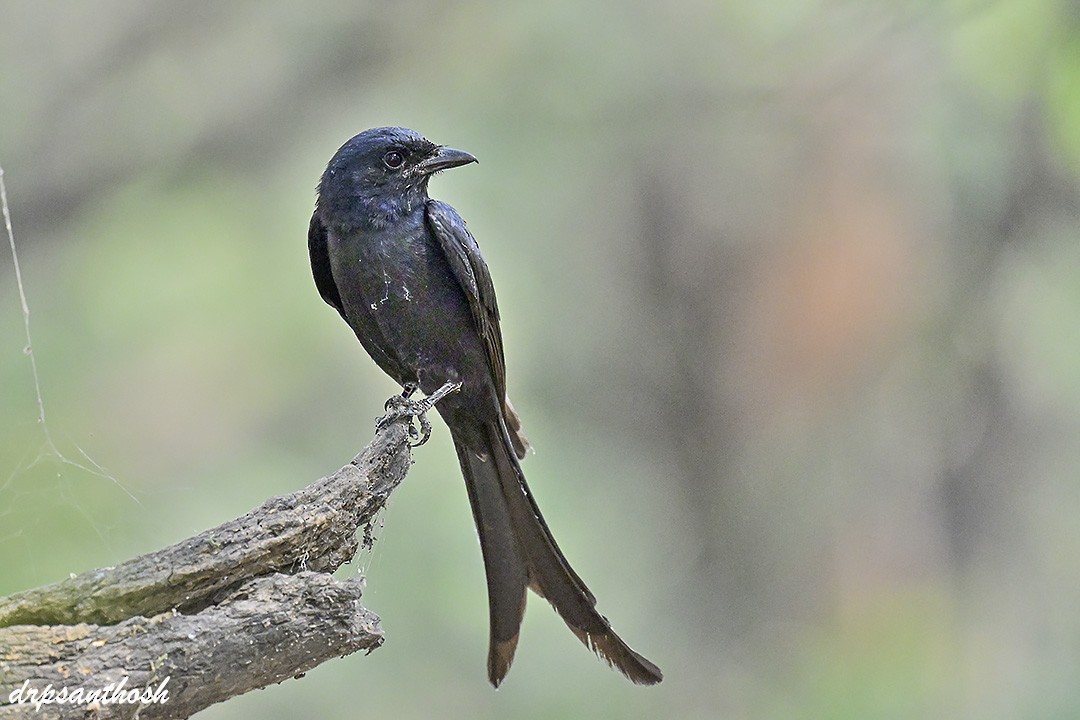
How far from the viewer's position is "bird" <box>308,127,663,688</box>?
314 cm

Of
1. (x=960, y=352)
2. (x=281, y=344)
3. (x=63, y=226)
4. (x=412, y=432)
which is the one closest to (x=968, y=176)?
(x=960, y=352)

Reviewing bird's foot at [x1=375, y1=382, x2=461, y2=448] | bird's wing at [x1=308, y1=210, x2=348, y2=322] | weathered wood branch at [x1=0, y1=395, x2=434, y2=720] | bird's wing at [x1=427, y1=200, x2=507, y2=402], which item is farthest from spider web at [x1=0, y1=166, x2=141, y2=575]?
bird's wing at [x1=427, y1=200, x2=507, y2=402]

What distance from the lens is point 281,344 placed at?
5.70m

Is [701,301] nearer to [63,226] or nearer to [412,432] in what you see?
[63,226]

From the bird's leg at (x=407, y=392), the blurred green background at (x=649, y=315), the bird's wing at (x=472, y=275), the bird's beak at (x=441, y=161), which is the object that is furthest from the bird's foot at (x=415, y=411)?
the blurred green background at (x=649, y=315)

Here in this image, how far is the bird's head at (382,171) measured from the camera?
325 cm

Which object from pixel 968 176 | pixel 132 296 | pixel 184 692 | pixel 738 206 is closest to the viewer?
pixel 184 692

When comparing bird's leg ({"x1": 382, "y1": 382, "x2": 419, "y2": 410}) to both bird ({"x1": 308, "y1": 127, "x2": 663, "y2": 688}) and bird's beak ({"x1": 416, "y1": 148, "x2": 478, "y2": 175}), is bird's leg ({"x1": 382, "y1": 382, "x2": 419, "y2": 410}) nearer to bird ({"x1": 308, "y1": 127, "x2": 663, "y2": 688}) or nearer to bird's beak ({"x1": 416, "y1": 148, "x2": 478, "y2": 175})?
bird ({"x1": 308, "y1": 127, "x2": 663, "y2": 688})

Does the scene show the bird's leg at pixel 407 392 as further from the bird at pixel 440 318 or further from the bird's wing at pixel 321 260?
the bird's wing at pixel 321 260

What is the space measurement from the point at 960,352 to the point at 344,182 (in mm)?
4131

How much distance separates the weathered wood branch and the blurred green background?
2263mm

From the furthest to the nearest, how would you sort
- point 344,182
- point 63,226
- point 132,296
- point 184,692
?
1. point 132,296
2. point 63,226
3. point 344,182
4. point 184,692

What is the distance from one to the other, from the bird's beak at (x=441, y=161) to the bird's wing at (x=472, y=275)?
3.8 inches

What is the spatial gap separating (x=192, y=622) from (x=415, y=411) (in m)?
1.09
